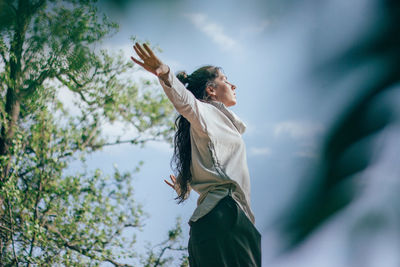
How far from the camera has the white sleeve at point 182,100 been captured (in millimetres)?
1459

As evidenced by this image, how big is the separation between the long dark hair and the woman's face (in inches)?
0.8

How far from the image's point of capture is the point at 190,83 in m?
2.02

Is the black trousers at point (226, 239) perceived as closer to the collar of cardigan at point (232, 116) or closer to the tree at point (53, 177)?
the collar of cardigan at point (232, 116)

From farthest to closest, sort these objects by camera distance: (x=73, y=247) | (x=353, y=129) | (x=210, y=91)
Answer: (x=73, y=247) < (x=210, y=91) < (x=353, y=129)

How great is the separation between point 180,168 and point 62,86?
4.02 metres

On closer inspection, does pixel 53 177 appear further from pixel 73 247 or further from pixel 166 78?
pixel 166 78

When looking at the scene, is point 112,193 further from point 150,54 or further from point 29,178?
point 150,54

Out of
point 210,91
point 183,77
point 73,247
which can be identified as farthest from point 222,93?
point 73,247

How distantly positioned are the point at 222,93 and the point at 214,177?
548 millimetres

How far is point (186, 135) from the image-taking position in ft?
A: 6.19

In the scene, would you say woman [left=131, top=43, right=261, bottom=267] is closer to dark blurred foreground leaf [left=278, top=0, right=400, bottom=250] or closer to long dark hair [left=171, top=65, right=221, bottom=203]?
long dark hair [left=171, top=65, right=221, bottom=203]

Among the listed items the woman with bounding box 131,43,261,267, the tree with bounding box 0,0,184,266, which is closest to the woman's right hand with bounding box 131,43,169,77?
the woman with bounding box 131,43,261,267

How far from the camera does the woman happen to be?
56.6 inches


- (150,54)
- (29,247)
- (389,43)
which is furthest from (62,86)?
(389,43)
